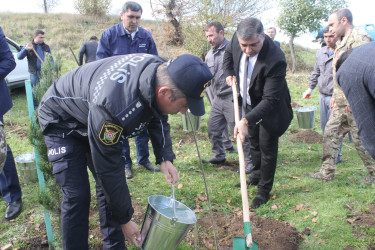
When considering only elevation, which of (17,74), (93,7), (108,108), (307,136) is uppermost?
(93,7)

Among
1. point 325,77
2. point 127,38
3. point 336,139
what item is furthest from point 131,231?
point 325,77

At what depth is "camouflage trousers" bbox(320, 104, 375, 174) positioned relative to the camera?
13.2 ft

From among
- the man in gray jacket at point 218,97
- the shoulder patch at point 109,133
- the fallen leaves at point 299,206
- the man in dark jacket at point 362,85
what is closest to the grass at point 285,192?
the fallen leaves at point 299,206

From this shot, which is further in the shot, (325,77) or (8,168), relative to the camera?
(325,77)

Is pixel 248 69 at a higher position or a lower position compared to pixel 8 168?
higher

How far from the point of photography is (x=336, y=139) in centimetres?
423

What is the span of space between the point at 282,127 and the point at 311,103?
6267 millimetres

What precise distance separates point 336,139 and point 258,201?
1.49 meters

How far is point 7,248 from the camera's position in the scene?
2.91 m

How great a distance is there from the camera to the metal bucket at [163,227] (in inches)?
86.4

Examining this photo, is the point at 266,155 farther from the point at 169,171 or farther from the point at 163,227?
the point at 163,227

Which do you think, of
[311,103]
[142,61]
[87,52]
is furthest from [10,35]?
[142,61]

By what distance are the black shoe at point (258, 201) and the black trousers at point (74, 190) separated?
180 cm

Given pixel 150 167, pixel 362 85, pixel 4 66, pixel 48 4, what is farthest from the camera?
pixel 48 4
